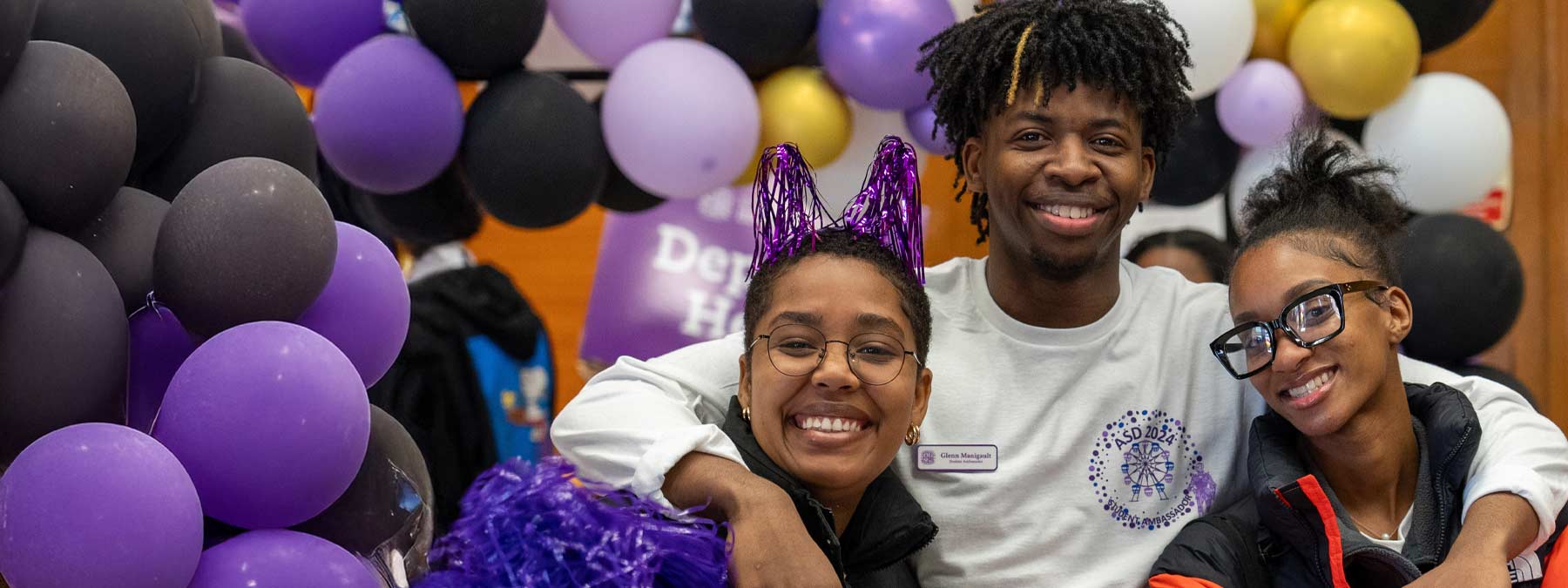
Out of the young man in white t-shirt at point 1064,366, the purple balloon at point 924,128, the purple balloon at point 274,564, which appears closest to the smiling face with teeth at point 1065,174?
the young man in white t-shirt at point 1064,366

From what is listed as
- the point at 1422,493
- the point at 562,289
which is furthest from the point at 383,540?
the point at 562,289

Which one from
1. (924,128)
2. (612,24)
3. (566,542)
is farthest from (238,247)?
(924,128)

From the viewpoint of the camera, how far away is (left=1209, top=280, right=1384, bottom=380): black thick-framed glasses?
6.75ft

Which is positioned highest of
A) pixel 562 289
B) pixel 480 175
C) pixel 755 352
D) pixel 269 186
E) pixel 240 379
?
pixel 269 186

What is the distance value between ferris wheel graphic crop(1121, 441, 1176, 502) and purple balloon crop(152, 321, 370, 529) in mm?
1224

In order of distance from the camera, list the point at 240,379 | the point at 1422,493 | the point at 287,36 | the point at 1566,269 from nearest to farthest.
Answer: the point at 240,379, the point at 1422,493, the point at 287,36, the point at 1566,269

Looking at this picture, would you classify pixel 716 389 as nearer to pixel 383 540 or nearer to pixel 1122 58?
pixel 383 540

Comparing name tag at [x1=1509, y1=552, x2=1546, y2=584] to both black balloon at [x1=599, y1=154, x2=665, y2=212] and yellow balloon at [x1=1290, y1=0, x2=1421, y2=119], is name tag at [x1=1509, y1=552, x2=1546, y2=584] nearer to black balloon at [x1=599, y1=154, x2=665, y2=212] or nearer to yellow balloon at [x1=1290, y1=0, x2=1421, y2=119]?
yellow balloon at [x1=1290, y1=0, x2=1421, y2=119]

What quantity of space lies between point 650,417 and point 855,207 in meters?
0.43

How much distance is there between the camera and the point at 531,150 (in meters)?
2.85

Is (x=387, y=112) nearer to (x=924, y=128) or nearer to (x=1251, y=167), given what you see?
(x=924, y=128)

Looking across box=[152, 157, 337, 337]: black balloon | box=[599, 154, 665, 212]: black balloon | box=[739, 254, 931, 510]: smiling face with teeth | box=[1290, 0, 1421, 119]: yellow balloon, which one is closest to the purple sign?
box=[599, 154, 665, 212]: black balloon

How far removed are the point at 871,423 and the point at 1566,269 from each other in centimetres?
388

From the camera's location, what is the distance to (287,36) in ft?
9.43
